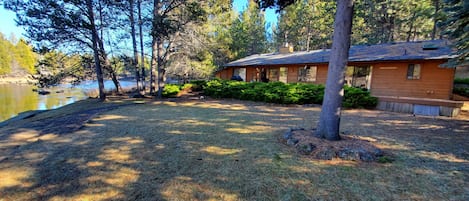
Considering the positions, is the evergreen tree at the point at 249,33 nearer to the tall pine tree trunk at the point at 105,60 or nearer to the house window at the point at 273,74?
the house window at the point at 273,74

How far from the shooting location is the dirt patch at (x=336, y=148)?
3.60 m

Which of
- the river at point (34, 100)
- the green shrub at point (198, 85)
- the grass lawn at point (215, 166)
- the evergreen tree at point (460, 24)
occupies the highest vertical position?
the evergreen tree at point (460, 24)

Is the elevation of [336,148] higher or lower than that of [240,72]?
lower

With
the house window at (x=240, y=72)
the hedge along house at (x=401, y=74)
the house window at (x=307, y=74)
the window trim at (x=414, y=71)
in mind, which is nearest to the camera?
the hedge along house at (x=401, y=74)

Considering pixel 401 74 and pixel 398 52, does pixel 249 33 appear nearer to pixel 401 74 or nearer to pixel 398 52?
pixel 398 52

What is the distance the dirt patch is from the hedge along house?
5471 mm

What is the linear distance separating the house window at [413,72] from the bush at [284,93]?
3149 mm

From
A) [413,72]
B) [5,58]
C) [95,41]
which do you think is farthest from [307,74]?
[5,58]

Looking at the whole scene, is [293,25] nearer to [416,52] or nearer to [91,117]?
[416,52]

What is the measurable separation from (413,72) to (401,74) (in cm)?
45

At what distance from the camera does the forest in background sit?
9.08 metres

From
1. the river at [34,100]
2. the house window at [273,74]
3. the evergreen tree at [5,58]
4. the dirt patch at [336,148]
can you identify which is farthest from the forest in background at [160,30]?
the evergreen tree at [5,58]

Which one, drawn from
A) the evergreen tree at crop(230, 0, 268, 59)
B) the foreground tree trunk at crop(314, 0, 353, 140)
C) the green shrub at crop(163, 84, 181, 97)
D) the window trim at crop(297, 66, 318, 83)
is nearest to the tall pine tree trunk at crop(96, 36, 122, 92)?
the green shrub at crop(163, 84, 181, 97)

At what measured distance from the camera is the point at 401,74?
10.3 meters
